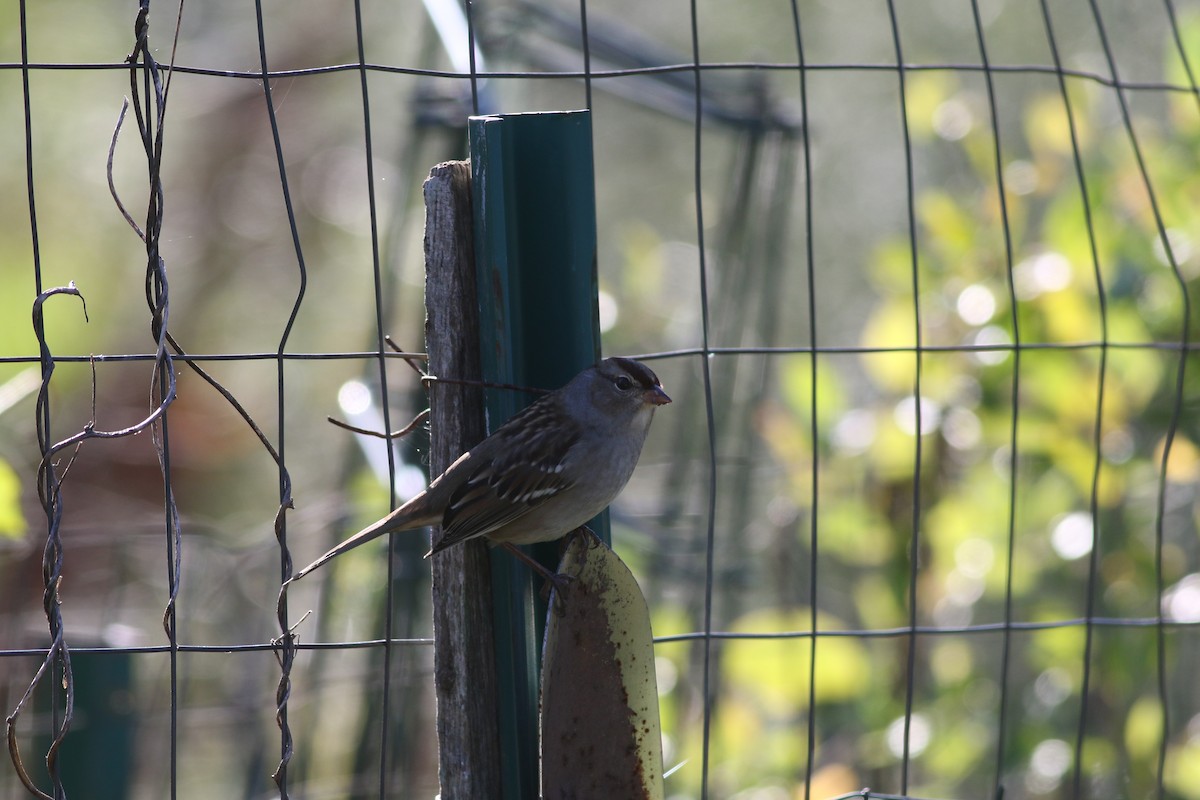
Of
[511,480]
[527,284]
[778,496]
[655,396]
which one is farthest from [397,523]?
[778,496]

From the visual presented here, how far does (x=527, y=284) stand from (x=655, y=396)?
0.58 meters

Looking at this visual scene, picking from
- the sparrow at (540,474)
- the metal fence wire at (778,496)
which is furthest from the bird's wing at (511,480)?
the metal fence wire at (778,496)

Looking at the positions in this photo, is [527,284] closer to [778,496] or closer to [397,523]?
[397,523]

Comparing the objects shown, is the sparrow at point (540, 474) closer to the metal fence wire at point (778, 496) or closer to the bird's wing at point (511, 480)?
the bird's wing at point (511, 480)

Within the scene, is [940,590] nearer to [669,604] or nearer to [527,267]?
[669,604]

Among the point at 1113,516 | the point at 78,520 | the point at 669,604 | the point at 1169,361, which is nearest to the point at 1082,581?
the point at 1113,516

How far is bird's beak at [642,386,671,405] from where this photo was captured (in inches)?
97.3

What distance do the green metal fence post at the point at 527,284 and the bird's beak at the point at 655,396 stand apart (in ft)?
1.45

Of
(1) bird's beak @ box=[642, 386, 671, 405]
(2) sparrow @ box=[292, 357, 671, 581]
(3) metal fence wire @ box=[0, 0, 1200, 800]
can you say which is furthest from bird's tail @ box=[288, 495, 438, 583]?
(1) bird's beak @ box=[642, 386, 671, 405]

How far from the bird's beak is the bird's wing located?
310 millimetres

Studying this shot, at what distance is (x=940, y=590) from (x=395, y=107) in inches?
259

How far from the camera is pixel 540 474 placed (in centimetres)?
219

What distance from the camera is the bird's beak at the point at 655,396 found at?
2471 mm

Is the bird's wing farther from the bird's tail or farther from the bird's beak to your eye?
the bird's beak
